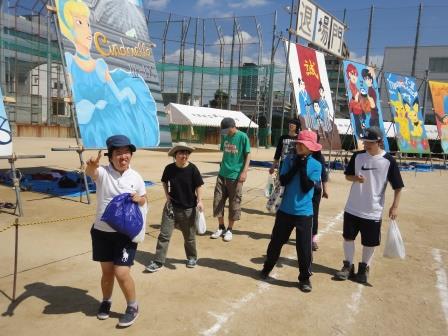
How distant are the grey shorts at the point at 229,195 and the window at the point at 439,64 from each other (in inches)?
2159

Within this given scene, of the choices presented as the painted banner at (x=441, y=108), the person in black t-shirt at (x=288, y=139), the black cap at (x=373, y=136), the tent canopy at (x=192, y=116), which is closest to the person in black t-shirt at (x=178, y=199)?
the black cap at (x=373, y=136)

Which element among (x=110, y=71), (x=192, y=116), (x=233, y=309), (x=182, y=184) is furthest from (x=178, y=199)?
(x=192, y=116)

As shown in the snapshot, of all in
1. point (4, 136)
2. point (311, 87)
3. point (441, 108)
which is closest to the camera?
point (4, 136)

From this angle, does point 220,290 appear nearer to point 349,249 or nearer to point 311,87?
point 349,249

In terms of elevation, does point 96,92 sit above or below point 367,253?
above

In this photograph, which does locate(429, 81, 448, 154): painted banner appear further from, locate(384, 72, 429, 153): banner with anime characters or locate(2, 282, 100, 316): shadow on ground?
locate(2, 282, 100, 316): shadow on ground

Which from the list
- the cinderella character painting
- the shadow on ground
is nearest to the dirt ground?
the shadow on ground

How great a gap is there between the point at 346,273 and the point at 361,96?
10.6 metres

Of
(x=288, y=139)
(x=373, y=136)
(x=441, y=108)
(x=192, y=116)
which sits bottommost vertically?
(x=288, y=139)

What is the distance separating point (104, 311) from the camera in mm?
3430

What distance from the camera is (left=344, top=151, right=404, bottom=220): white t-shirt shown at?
4.47 metres

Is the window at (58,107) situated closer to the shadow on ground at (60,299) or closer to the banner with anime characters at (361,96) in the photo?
the banner with anime characters at (361,96)

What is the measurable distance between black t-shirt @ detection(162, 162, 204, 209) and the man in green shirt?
55.6 inches

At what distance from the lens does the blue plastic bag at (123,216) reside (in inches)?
126
